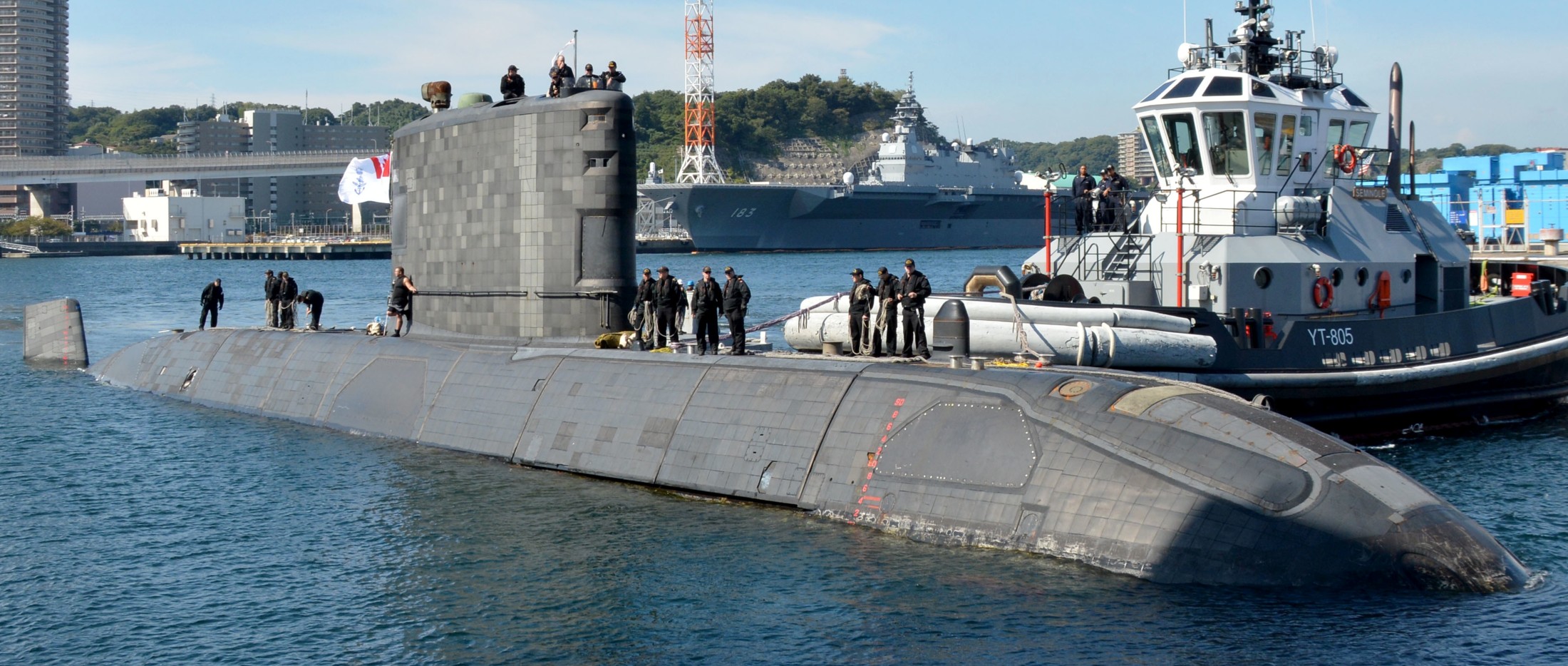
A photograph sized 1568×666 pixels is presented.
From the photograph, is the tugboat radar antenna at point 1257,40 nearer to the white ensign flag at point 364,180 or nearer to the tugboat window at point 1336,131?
the tugboat window at point 1336,131

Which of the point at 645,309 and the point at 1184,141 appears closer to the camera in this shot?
the point at 645,309

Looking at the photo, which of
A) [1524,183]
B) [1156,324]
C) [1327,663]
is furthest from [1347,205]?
[1524,183]

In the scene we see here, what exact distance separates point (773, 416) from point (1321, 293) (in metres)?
11.2

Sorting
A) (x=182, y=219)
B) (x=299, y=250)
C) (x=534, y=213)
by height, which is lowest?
(x=534, y=213)

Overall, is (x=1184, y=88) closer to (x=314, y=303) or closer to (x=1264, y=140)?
(x=1264, y=140)

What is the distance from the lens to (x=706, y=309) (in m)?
18.7

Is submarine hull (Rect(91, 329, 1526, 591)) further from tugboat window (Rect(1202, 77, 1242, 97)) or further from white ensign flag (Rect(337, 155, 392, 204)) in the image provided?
white ensign flag (Rect(337, 155, 392, 204))

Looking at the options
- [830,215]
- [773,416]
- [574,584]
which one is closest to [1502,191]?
[830,215]

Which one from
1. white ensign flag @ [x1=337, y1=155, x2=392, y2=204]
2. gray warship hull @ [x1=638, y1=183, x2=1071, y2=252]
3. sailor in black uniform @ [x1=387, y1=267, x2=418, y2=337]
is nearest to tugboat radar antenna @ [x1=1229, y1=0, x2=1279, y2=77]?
sailor in black uniform @ [x1=387, y1=267, x2=418, y2=337]

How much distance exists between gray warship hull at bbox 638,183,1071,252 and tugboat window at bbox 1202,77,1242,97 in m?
76.7

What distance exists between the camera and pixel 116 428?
2344 centimetres

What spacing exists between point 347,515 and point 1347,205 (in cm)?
1729

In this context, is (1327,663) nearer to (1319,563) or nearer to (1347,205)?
(1319,563)

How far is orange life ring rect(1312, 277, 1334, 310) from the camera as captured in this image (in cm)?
2241
